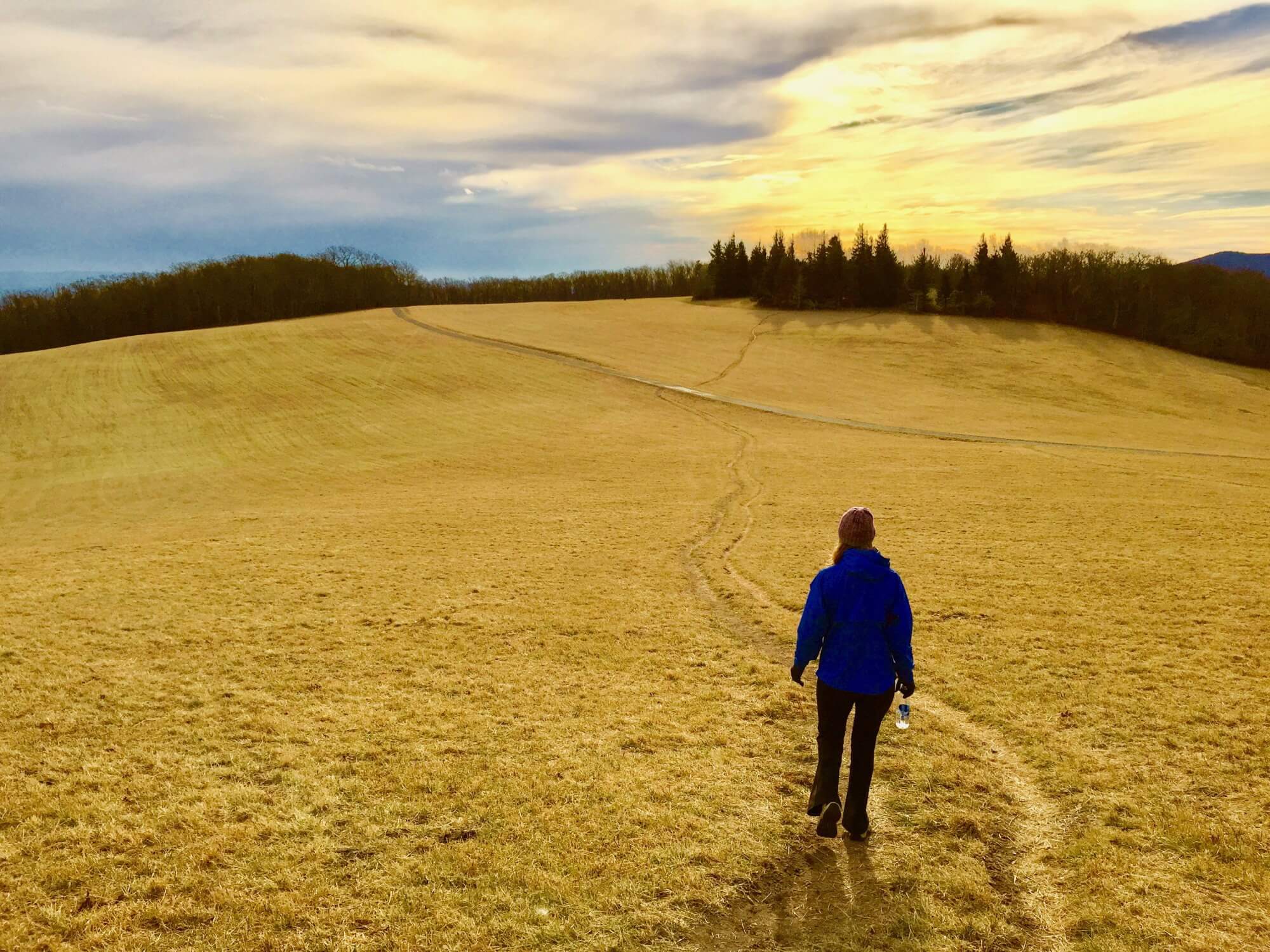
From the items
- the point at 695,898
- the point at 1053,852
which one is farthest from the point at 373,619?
the point at 1053,852

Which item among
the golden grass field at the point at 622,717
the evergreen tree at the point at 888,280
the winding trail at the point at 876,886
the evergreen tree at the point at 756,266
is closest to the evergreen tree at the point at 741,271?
the evergreen tree at the point at 756,266

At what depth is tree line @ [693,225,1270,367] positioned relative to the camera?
78.6m

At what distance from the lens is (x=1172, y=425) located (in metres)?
49.2

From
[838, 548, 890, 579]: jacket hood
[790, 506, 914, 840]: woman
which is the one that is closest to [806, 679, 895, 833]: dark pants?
[790, 506, 914, 840]: woman

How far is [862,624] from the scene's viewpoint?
23.0 feet

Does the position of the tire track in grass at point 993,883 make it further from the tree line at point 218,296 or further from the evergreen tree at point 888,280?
the tree line at point 218,296

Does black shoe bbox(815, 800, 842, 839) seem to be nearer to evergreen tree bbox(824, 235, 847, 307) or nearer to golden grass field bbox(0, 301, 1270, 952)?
golden grass field bbox(0, 301, 1270, 952)

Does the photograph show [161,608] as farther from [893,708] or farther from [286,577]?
[893,708]

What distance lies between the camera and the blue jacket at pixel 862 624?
700cm

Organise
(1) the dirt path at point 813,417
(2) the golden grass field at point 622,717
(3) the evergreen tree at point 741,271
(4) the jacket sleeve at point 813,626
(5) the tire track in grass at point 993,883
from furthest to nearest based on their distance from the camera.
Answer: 1. (3) the evergreen tree at point 741,271
2. (1) the dirt path at point 813,417
3. (4) the jacket sleeve at point 813,626
4. (2) the golden grass field at point 622,717
5. (5) the tire track in grass at point 993,883

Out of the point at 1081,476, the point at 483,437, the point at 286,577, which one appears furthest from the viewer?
the point at 483,437

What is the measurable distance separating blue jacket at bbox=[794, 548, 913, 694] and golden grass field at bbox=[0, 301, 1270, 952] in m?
2.02

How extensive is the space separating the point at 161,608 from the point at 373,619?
4.96 m

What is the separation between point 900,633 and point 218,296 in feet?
390
